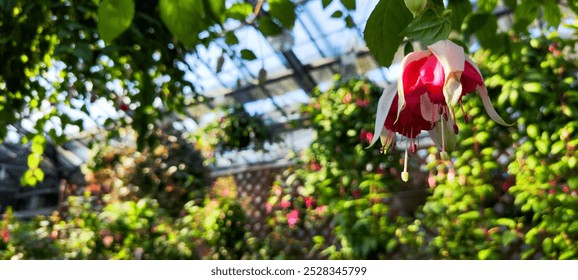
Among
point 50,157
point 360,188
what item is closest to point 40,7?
point 360,188

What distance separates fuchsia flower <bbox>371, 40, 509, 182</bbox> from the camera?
32 centimetres

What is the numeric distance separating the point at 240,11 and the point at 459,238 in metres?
1.32

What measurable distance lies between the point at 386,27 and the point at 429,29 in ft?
0.27

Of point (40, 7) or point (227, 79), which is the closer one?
point (40, 7)

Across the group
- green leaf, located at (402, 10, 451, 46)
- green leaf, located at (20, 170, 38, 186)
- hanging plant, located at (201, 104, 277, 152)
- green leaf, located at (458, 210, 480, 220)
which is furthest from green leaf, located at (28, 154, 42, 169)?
hanging plant, located at (201, 104, 277, 152)

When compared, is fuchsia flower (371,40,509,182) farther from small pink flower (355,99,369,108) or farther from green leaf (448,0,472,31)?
small pink flower (355,99,369,108)

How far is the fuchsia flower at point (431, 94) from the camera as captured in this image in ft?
1.04

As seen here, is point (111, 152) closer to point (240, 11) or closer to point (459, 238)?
point (459, 238)

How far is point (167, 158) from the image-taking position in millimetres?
4266

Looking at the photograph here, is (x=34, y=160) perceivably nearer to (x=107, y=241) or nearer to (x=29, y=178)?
(x=29, y=178)

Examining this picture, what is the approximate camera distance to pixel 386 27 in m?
0.41

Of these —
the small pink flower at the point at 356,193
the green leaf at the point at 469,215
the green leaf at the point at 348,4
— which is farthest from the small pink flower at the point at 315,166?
the green leaf at the point at 348,4

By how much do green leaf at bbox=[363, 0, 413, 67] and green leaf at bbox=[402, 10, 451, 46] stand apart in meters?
0.06
